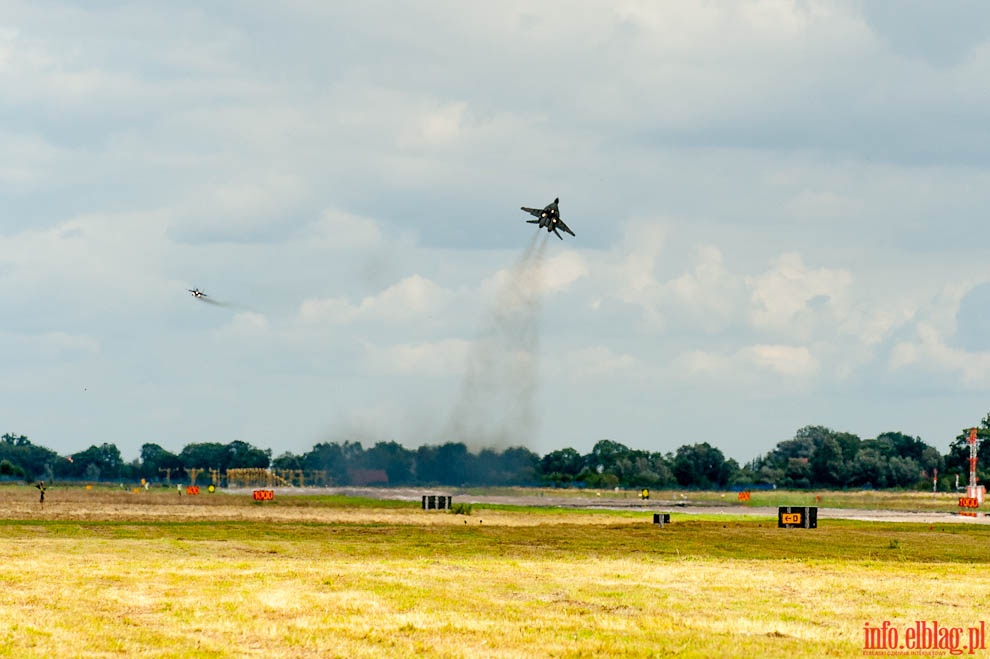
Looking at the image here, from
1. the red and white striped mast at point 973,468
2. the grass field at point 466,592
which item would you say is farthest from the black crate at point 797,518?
the red and white striped mast at point 973,468

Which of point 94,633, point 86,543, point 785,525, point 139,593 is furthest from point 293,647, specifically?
point 785,525

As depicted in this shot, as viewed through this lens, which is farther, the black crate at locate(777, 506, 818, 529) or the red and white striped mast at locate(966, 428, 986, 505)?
the red and white striped mast at locate(966, 428, 986, 505)

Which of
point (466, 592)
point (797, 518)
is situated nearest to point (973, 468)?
point (797, 518)

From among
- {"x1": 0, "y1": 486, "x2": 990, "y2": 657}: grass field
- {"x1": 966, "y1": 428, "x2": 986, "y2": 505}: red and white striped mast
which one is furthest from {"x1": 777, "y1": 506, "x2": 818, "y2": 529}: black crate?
{"x1": 966, "y1": 428, "x2": 986, "y2": 505}: red and white striped mast

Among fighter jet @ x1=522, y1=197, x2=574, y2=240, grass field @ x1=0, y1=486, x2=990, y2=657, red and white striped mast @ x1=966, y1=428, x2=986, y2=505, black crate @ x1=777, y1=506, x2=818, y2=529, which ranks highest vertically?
fighter jet @ x1=522, y1=197, x2=574, y2=240

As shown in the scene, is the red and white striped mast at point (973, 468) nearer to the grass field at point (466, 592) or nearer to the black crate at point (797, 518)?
the black crate at point (797, 518)

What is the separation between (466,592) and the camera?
37.6m

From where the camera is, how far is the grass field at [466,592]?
28.1 m

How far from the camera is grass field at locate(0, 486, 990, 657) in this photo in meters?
28.1

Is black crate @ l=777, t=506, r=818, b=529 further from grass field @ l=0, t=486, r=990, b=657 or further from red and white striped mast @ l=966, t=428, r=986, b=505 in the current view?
red and white striped mast @ l=966, t=428, r=986, b=505

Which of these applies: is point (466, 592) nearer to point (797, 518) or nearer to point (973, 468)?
point (797, 518)

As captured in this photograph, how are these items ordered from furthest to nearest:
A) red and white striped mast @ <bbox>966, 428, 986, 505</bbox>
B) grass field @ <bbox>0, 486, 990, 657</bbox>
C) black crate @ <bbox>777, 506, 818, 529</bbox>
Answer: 1. red and white striped mast @ <bbox>966, 428, 986, 505</bbox>
2. black crate @ <bbox>777, 506, 818, 529</bbox>
3. grass field @ <bbox>0, 486, 990, 657</bbox>

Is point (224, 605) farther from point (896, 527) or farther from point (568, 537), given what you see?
point (896, 527)

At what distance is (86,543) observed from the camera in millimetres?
57688
